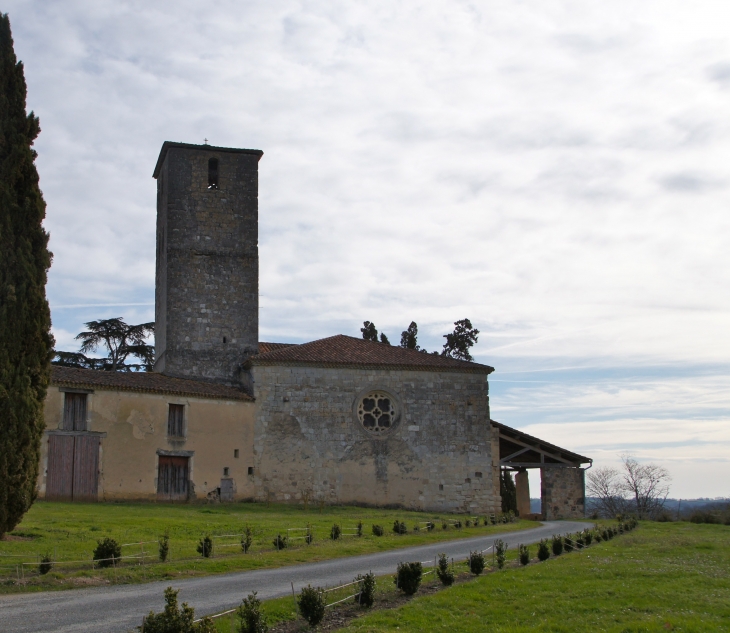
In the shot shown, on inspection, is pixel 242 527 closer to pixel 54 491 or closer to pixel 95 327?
pixel 54 491

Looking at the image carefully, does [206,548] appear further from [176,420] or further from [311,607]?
[176,420]

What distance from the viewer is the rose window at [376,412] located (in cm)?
3325

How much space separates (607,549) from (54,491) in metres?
16.8

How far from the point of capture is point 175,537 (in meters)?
18.4

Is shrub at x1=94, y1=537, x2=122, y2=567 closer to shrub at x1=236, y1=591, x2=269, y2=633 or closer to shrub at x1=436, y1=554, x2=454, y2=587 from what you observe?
shrub at x1=436, y1=554, x2=454, y2=587

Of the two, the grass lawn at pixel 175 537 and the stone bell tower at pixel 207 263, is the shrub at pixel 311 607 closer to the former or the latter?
the grass lawn at pixel 175 537

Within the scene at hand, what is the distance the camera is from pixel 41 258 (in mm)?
17281

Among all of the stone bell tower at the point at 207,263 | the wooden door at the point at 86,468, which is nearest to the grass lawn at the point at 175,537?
A: the wooden door at the point at 86,468

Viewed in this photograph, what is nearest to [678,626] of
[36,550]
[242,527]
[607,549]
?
[607,549]

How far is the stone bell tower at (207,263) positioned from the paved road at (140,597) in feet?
59.4

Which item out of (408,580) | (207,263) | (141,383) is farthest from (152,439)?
(408,580)

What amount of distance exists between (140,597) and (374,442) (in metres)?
21.6

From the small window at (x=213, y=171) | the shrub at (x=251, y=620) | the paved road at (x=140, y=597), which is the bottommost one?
the paved road at (x=140, y=597)

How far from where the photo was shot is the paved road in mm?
10000
